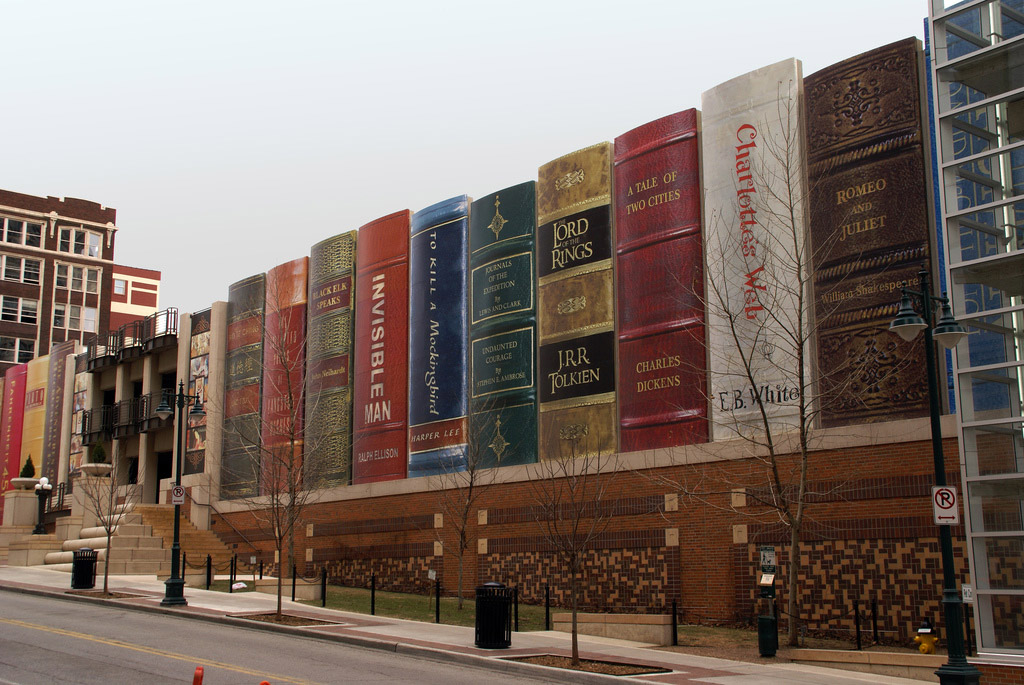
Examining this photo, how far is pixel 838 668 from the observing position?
17.1m

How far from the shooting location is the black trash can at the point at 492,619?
18.5 meters

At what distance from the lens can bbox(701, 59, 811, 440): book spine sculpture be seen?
2267cm

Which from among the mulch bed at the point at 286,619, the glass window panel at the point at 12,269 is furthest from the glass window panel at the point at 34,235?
the mulch bed at the point at 286,619

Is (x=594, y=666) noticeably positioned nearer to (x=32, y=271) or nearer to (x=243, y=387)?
(x=243, y=387)

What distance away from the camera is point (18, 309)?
251ft

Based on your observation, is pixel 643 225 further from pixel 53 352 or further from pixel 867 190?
pixel 53 352

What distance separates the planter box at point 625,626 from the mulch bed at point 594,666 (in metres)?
3.42

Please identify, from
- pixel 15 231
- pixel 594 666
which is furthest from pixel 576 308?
pixel 15 231

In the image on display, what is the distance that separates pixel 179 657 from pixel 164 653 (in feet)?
1.95

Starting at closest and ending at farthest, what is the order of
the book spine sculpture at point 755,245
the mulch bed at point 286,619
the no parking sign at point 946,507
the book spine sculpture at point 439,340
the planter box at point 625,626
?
the no parking sign at point 946,507, the planter box at point 625,626, the mulch bed at point 286,619, the book spine sculpture at point 755,245, the book spine sculpture at point 439,340

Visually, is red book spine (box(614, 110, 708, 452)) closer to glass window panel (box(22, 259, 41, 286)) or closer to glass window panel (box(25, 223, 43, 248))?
glass window panel (box(22, 259, 41, 286))

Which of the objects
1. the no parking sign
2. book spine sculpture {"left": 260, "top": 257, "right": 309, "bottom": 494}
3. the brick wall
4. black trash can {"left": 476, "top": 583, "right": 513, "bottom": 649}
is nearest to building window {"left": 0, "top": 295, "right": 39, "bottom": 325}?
book spine sculpture {"left": 260, "top": 257, "right": 309, "bottom": 494}

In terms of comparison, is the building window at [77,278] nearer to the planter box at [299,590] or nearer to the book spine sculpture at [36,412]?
the book spine sculpture at [36,412]

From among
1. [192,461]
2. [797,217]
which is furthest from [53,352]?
[797,217]
